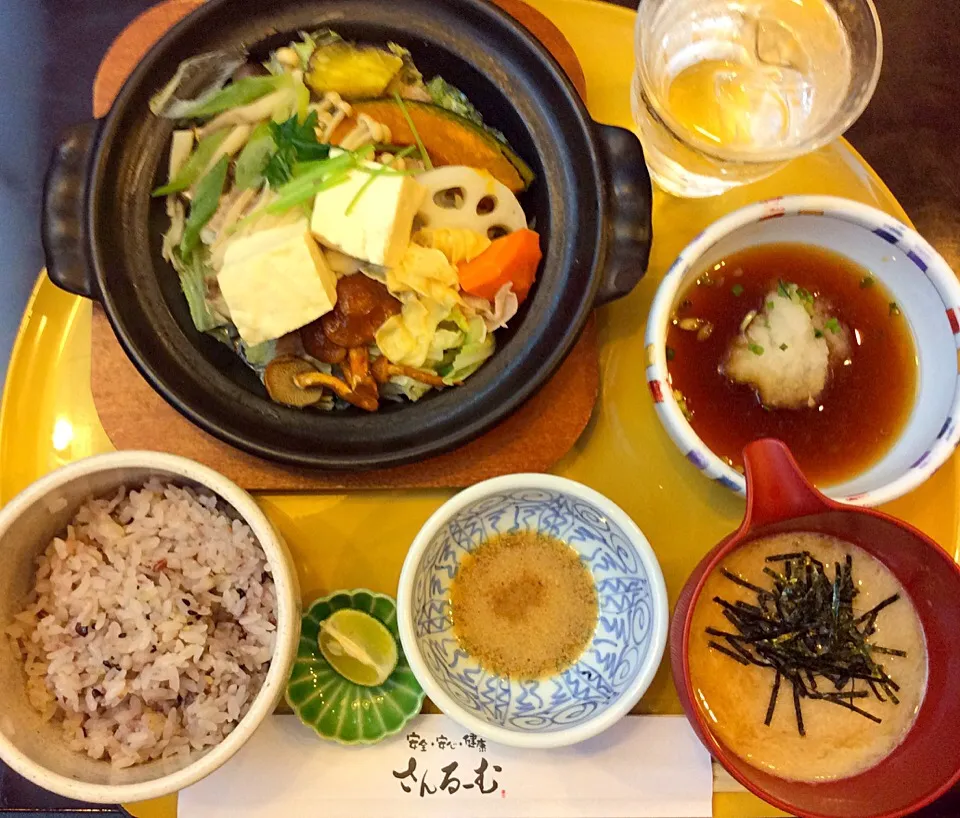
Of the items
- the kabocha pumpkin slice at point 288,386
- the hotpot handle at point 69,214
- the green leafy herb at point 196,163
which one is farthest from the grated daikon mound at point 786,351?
the hotpot handle at point 69,214

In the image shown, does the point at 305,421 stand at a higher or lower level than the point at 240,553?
higher

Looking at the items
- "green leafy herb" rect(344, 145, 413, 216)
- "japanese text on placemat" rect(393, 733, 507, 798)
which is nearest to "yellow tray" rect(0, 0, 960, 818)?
"japanese text on placemat" rect(393, 733, 507, 798)

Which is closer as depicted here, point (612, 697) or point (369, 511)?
point (612, 697)

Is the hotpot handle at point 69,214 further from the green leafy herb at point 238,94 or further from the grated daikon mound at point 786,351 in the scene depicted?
the grated daikon mound at point 786,351

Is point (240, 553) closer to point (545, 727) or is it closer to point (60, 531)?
point (60, 531)

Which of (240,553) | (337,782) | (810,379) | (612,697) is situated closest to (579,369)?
(810,379)

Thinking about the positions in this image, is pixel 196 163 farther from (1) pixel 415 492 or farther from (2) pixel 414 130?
(1) pixel 415 492
